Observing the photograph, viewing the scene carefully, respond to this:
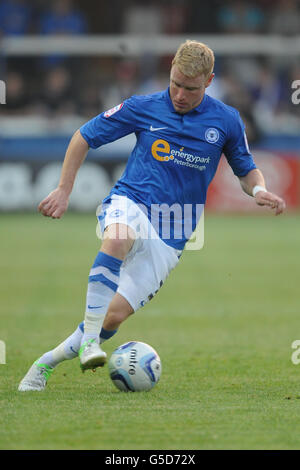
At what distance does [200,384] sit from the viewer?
6.52 metres

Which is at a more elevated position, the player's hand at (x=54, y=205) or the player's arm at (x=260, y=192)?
the player's arm at (x=260, y=192)

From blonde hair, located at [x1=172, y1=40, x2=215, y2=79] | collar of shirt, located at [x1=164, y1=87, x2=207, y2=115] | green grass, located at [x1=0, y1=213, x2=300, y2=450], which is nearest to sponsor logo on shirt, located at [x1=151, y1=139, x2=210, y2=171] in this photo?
collar of shirt, located at [x1=164, y1=87, x2=207, y2=115]

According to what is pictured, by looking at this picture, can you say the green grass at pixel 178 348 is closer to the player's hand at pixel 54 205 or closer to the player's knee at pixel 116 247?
the player's knee at pixel 116 247

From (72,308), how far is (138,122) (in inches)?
188

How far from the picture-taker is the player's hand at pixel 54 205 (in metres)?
5.98

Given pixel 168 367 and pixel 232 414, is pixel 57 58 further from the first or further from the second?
pixel 232 414

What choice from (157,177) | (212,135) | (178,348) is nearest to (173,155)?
(157,177)

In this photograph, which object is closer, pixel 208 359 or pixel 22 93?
pixel 208 359

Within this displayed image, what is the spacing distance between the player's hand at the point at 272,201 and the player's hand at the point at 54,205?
1278mm

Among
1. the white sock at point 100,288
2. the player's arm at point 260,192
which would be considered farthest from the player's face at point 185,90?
the white sock at point 100,288

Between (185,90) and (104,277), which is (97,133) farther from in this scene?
(104,277)
